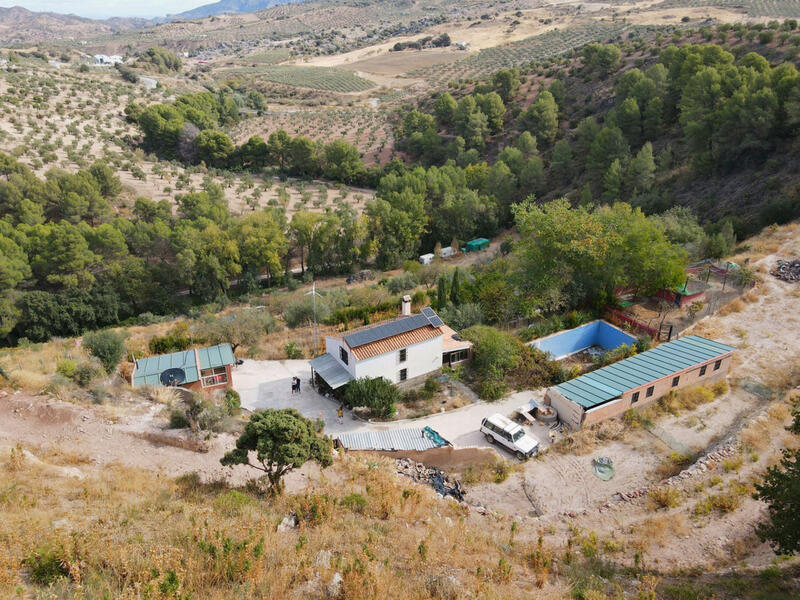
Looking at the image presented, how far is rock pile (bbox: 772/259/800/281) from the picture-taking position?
2566 cm

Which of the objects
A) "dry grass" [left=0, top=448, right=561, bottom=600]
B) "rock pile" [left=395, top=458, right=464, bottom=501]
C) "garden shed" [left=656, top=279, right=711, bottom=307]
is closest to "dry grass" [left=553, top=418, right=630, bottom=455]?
"rock pile" [left=395, top=458, right=464, bottom=501]

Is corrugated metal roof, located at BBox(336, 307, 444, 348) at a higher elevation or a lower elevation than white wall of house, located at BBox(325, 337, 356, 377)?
higher

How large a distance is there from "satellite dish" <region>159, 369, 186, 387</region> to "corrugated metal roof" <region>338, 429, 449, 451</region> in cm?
706

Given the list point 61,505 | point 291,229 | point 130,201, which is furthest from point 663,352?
point 130,201

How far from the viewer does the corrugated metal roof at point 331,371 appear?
785 inches

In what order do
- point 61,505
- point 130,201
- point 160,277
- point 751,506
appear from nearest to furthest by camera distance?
point 61,505
point 751,506
point 160,277
point 130,201

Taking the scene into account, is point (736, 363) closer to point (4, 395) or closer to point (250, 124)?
point (4, 395)

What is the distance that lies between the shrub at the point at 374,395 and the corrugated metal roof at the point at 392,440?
52.5 inches

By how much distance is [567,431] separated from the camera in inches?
699

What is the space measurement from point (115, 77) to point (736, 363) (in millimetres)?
91948

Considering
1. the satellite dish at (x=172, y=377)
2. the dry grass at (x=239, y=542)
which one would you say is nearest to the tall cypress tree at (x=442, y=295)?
the satellite dish at (x=172, y=377)

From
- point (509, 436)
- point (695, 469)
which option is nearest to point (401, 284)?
point (509, 436)

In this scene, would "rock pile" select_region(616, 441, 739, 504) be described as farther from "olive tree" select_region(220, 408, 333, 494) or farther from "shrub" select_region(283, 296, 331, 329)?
"shrub" select_region(283, 296, 331, 329)

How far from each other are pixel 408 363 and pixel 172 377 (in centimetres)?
942
